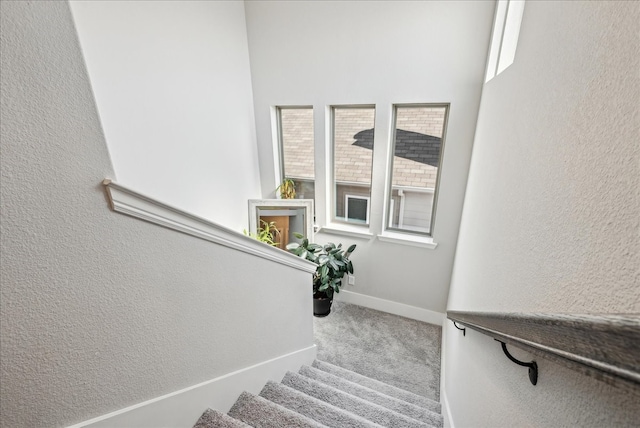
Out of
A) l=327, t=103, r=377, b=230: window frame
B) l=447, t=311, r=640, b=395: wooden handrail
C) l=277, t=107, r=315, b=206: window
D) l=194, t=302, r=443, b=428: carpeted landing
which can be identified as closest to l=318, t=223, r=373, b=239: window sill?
l=327, t=103, r=377, b=230: window frame

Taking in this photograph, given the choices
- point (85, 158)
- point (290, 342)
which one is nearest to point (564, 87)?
point (85, 158)

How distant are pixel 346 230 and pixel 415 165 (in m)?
1.04

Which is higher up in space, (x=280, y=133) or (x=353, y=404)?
(x=280, y=133)

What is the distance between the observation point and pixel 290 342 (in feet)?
6.35

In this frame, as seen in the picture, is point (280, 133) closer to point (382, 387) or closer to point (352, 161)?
point (352, 161)

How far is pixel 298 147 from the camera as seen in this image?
11.0ft

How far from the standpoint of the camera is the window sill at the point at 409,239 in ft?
9.51

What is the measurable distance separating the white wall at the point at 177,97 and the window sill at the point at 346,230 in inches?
40.5

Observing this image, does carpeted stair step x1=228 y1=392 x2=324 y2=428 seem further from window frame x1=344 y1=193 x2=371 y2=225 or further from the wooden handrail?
window frame x1=344 y1=193 x2=371 y2=225

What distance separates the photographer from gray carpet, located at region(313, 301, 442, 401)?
2.51 meters

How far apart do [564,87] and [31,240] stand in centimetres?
137

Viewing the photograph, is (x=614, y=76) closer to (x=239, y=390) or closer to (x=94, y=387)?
(x=94, y=387)

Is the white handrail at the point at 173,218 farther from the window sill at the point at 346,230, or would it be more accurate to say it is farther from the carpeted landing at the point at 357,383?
the window sill at the point at 346,230

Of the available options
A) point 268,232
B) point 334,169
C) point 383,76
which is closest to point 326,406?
point 268,232
